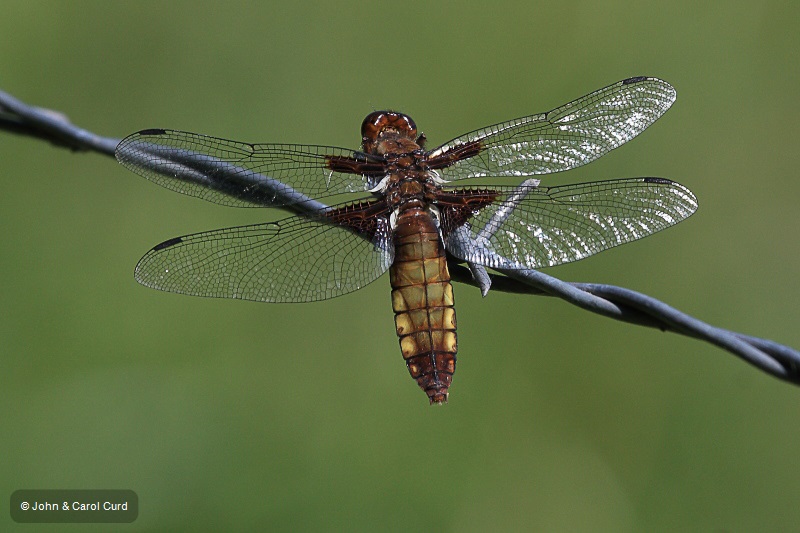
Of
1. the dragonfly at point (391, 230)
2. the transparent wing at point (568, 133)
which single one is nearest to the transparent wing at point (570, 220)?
the dragonfly at point (391, 230)

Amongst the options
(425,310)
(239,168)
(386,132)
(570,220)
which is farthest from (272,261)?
(570,220)

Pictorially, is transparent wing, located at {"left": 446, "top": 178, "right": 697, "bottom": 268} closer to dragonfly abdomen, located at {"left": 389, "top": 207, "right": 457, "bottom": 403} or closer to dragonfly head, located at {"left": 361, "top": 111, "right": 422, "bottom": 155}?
dragonfly abdomen, located at {"left": 389, "top": 207, "right": 457, "bottom": 403}

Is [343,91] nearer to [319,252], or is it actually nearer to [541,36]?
[541,36]

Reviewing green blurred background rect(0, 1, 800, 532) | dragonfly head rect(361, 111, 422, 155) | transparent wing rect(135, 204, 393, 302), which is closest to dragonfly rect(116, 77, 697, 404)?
transparent wing rect(135, 204, 393, 302)

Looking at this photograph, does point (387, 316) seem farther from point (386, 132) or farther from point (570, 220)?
point (570, 220)

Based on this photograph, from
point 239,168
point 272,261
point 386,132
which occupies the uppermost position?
point 386,132

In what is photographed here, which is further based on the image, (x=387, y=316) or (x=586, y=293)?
(x=387, y=316)
